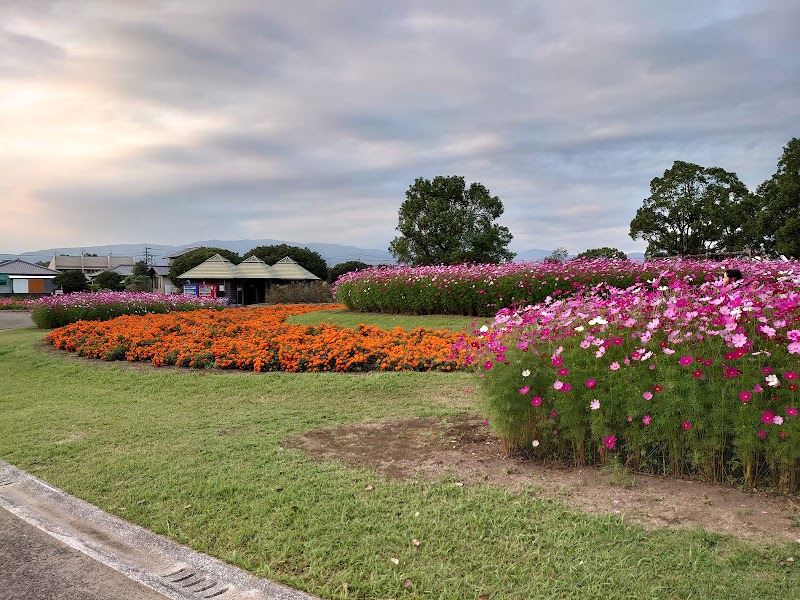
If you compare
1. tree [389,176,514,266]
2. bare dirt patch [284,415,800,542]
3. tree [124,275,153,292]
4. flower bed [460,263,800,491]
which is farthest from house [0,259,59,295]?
flower bed [460,263,800,491]

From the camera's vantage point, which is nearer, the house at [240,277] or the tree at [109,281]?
the house at [240,277]

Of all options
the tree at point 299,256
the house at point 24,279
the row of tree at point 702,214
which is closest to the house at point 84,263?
the house at point 24,279

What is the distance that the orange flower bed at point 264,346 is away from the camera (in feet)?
27.9

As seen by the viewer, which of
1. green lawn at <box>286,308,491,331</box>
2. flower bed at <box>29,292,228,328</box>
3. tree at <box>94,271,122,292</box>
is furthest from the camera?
tree at <box>94,271,122,292</box>

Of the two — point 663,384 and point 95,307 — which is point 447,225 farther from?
point 663,384

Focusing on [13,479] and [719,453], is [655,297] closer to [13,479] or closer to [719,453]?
[719,453]

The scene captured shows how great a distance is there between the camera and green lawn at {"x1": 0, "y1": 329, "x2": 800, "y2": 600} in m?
2.74

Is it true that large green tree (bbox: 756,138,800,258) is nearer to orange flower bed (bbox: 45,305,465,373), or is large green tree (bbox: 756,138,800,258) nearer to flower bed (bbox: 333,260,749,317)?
flower bed (bbox: 333,260,749,317)

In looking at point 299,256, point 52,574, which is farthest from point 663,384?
point 299,256

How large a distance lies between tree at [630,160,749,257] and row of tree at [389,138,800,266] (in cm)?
4

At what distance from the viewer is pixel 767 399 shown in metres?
3.46

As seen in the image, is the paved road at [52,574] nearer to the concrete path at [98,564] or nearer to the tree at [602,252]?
the concrete path at [98,564]

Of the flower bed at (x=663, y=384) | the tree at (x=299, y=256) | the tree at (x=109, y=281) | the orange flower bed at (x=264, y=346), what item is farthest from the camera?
the tree at (x=109, y=281)

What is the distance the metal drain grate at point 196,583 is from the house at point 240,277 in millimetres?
27568
